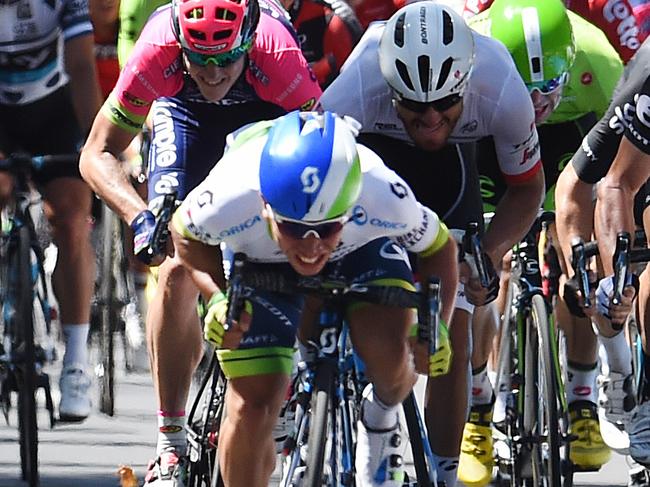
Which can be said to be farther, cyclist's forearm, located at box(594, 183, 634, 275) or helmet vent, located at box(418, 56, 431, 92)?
cyclist's forearm, located at box(594, 183, 634, 275)

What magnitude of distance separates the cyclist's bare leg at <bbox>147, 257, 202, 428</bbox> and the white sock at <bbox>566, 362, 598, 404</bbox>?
189 cm

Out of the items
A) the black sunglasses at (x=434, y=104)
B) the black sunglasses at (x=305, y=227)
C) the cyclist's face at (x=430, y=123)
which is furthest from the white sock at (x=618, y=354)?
the black sunglasses at (x=305, y=227)

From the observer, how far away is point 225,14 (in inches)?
331

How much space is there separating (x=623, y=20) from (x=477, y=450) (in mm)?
3132

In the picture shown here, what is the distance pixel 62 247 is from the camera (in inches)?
395

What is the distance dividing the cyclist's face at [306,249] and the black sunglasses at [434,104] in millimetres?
1391

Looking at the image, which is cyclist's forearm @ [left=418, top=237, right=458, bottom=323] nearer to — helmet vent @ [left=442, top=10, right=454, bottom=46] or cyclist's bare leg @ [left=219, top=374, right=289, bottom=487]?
cyclist's bare leg @ [left=219, top=374, right=289, bottom=487]

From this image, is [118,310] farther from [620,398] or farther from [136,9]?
[620,398]

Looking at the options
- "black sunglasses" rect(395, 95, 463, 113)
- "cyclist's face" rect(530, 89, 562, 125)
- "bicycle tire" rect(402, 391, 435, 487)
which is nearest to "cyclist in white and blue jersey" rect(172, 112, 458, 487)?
"bicycle tire" rect(402, 391, 435, 487)

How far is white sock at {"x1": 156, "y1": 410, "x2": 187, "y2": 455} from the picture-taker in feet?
28.8

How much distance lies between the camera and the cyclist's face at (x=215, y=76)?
845cm

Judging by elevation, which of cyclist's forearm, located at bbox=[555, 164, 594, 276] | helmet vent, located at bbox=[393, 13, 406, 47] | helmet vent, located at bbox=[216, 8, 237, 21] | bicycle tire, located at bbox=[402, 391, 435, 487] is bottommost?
bicycle tire, located at bbox=[402, 391, 435, 487]

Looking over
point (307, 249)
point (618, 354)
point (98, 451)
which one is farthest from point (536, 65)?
point (98, 451)

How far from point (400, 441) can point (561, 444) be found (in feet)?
4.59
